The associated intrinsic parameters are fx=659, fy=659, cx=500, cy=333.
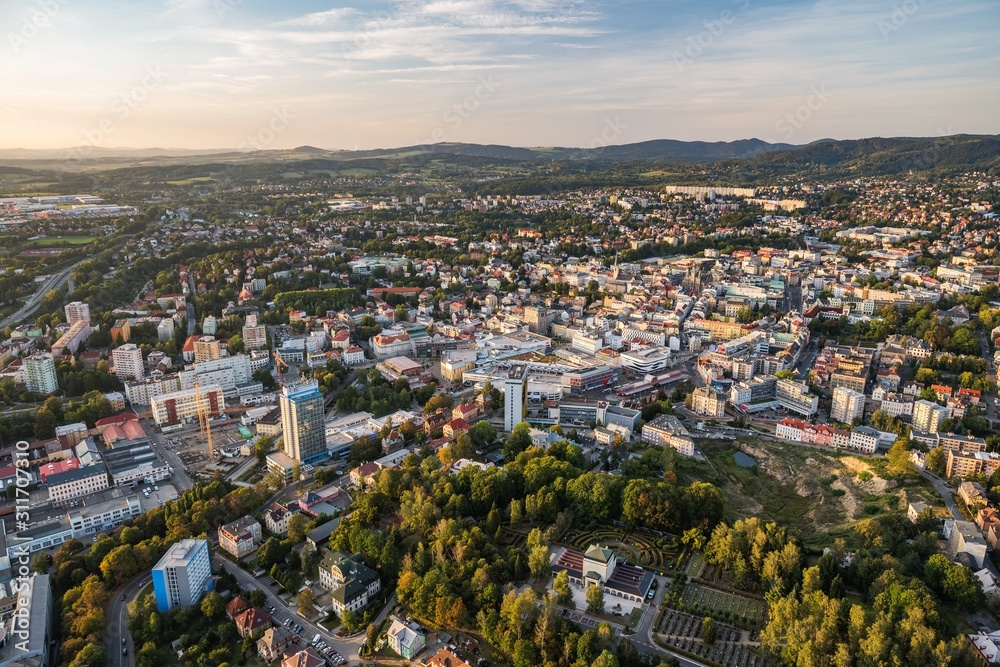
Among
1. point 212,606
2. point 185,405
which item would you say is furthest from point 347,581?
point 185,405

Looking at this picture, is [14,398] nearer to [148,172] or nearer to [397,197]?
[397,197]

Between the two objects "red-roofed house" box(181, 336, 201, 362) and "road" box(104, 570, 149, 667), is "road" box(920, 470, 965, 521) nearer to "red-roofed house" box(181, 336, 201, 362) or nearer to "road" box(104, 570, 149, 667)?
"road" box(104, 570, 149, 667)

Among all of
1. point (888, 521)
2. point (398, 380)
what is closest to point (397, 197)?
point (398, 380)

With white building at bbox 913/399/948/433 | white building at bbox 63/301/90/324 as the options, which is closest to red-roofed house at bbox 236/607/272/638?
white building at bbox 913/399/948/433

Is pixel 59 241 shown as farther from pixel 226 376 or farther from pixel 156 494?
pixel 156 494

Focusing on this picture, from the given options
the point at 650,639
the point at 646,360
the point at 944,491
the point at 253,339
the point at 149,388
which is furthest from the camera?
the point at 253,339

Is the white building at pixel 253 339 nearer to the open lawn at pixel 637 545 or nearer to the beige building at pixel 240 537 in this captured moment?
the beige building at pixel 240 537
